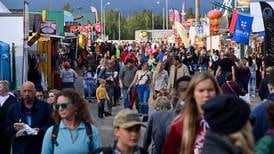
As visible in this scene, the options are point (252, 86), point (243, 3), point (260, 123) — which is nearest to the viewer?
point (260, 123)

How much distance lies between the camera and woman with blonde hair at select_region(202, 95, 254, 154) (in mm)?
3795

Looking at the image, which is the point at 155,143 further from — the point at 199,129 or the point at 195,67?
the point at 195,67

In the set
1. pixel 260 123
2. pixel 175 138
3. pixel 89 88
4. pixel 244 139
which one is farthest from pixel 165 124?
pixel 89 88

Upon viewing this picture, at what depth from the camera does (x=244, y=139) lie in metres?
3.83

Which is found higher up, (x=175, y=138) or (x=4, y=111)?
(x=175, y=138)

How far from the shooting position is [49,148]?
609cm

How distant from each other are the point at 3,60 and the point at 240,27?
9.31 meters

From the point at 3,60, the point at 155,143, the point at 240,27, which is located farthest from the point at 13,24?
the point at 155,143

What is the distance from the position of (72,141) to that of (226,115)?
2499 mm

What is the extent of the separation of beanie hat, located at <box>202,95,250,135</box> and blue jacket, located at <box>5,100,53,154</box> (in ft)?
15.4

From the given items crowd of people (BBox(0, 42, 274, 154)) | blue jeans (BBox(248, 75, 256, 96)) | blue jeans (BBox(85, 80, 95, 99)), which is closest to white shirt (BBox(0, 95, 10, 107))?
crowd of people (BBox(0, 42, 274, 154))

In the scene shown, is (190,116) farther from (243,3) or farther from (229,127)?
(243,3)

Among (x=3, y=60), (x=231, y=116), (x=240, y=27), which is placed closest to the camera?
(x=231, y=116)

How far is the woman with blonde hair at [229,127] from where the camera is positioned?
3.79 meters
